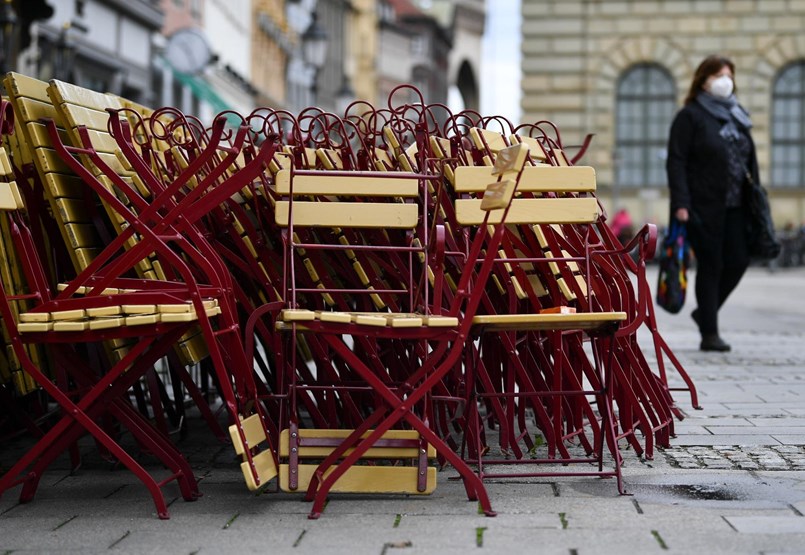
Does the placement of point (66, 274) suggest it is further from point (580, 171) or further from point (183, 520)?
point (580, 171)

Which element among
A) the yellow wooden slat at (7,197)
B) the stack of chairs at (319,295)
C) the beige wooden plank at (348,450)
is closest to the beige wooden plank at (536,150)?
the stack of chairs at (319,295)

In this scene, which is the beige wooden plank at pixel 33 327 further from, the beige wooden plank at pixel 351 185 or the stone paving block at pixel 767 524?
the stone paving block at pixel 767 524

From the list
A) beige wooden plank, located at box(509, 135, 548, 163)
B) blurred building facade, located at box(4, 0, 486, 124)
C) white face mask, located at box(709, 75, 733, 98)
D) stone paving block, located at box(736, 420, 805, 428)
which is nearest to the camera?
beige wooden plank, located at box(509, 135, 548, 163)

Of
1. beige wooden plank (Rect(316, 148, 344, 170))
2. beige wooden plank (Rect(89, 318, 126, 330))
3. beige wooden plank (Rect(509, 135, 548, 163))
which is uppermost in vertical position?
beige wooden plank (Rect(509, 135, 548, 163))

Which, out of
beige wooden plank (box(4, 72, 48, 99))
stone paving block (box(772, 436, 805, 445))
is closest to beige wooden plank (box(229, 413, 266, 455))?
beige wooden plank (box(4, 72, 48, 99))

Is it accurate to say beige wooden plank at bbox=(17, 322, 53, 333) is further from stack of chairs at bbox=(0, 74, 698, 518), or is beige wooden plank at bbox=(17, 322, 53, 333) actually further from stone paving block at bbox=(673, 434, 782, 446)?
stone paving block at bbox=(673, 434, 782, 446)

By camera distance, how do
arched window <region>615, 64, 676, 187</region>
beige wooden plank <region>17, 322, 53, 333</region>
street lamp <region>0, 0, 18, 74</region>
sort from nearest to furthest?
beige wooden plank <region>17, 322, 53, 333</region>
street lamp <region>0, 0, 18, 74</region>
arched window <region>615, 64, 676, 187</region>

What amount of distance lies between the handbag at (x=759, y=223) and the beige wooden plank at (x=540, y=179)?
4755 mm

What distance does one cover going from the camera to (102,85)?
24.4 meters

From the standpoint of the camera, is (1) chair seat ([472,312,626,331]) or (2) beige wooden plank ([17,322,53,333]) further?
(1) chair seat ([472,312,626,331])

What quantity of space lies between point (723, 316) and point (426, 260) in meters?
10.3

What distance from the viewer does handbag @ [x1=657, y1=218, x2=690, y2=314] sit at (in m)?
9.57

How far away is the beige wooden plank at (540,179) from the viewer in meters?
5.39

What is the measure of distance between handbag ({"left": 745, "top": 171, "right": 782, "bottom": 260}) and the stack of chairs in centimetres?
384
